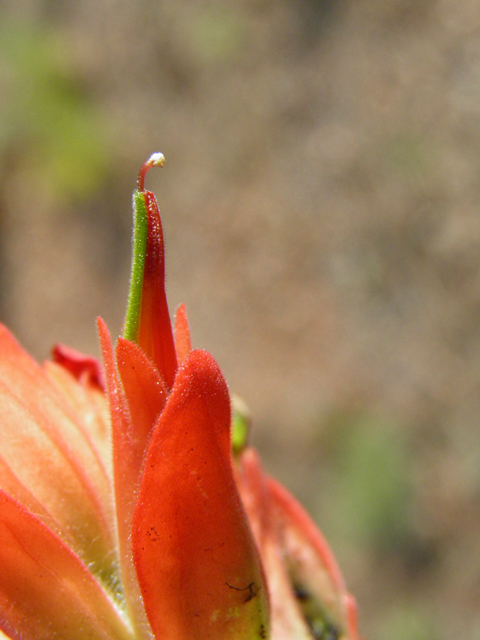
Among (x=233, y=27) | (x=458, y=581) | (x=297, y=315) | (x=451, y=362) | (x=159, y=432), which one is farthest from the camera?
(x=233, y=27)

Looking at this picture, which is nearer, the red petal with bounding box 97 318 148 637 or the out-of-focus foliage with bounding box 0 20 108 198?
the red petal with bounding box 97 318 148 637

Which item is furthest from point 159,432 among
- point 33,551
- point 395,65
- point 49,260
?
point 49,260

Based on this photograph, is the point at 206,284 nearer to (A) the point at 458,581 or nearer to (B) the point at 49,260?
(B) the point at 49,260

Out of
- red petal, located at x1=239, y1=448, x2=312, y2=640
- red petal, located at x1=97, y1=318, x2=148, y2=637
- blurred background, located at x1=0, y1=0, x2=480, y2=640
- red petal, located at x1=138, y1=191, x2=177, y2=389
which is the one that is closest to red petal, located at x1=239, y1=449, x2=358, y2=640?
red petal, located at x1=239, y1=448, x2=312, y2=640

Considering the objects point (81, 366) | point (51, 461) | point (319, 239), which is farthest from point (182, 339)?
point (319, 239)

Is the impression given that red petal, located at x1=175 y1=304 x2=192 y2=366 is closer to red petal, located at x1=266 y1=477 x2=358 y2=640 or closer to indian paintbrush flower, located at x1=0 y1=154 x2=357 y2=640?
indian paintbrush flower, located at x1=0 y1=154 x2=357 y2=640

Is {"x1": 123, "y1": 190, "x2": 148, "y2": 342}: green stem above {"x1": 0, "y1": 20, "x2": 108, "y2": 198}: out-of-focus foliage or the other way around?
the other way around

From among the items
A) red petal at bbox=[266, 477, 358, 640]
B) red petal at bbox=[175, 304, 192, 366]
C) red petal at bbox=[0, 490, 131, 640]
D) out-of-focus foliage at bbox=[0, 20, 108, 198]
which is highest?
out-of-focus foliage at bbox=[0, 20, 108, 198]
